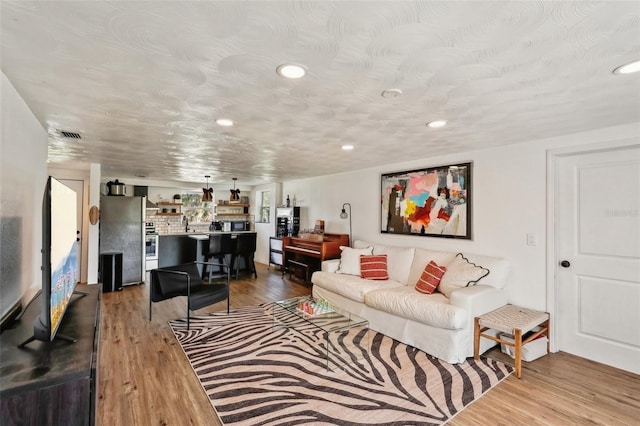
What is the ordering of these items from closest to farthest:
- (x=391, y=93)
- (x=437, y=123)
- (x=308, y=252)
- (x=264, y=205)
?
(x=391, y=93) < (x=437, y=123) < (x=308, y=252) < (x=264, y=205)

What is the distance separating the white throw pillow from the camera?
174 inches

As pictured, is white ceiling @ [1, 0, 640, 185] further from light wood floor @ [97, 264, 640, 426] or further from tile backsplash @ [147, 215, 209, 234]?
tile backsplash @ [147, 215, 209, 234]

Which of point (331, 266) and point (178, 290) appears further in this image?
point (331, 266)

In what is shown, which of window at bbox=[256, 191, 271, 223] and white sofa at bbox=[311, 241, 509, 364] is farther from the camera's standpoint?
window at bbox=[256, 191, 271, 223]

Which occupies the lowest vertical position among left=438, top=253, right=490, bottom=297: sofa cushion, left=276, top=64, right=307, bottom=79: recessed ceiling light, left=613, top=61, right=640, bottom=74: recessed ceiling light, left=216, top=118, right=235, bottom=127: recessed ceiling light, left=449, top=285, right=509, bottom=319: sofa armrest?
left=449, top=285, right=509, bottom=319: sofa armrest

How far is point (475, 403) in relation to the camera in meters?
2.24

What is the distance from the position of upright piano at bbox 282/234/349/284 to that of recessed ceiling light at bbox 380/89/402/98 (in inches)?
135

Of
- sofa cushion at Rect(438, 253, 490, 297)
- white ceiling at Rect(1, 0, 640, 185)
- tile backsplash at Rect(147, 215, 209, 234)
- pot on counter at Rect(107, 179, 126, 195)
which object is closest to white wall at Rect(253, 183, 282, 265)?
tile backsplash at Rect(147, 215, 209, 234)

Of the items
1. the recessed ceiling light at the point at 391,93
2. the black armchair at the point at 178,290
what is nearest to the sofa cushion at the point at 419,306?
the black armchair at the point at 178,290

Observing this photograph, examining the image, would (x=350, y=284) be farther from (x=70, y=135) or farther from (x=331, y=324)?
(x=70, y=135)

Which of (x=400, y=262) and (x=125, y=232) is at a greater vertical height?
(x=125, y=232)

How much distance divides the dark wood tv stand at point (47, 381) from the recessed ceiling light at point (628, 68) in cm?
300

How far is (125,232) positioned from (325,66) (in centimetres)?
542

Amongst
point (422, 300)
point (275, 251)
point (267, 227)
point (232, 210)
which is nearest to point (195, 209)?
point (232, 210)
